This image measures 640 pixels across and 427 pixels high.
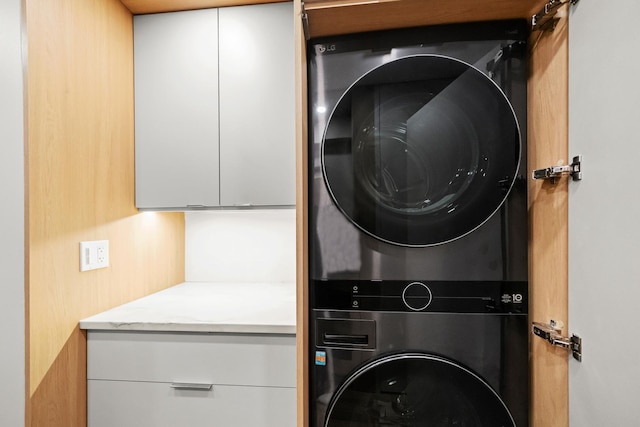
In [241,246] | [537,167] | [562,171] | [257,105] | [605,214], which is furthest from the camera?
[241,246]

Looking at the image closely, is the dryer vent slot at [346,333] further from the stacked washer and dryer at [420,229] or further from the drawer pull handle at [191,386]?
the drawer pull handle at [191,386]

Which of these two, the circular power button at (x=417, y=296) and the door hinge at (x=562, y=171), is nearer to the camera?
the door hinge at (x=562, y=171)

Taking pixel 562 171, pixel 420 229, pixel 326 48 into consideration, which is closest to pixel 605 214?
pixel 562 171

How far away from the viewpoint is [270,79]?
1444 millimetres

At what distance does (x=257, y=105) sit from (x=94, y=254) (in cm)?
91

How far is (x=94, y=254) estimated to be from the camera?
1.28m

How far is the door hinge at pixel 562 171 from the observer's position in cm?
86

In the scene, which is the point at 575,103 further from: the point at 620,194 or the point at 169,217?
the point at 169,217

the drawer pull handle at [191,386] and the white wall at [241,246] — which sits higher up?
the white wall at [241,246]

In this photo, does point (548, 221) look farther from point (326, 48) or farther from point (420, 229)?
point (326, 48)

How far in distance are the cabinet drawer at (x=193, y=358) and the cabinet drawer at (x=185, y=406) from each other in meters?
0.03

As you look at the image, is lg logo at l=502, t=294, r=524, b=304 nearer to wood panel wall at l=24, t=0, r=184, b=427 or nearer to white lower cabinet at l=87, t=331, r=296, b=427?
white lower cabinet at l=87, t=331, r=296, b=427

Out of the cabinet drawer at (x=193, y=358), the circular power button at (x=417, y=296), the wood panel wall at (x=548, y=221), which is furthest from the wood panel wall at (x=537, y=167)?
the circular power button at (x=417, y=296)

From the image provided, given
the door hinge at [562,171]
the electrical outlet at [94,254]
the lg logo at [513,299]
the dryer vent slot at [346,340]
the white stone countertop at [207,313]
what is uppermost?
the door hinge at [562,171]
